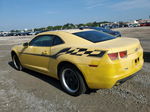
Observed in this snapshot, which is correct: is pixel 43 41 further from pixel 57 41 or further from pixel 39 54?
pixel 57 41

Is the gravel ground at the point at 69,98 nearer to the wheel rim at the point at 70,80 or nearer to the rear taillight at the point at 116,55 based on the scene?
the wheel rim at the point at 70,80

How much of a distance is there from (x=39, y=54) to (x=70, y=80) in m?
1.28

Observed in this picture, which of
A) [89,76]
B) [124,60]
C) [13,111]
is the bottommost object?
[13,111]

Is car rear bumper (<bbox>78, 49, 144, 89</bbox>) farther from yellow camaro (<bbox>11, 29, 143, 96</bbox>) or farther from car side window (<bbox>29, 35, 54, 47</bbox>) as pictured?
car side window (<bbox>29, 35, 54, 47</bbox>)

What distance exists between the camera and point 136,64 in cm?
341

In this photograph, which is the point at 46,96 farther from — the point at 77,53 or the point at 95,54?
the point at 95,54

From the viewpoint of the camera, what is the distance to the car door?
4.25m

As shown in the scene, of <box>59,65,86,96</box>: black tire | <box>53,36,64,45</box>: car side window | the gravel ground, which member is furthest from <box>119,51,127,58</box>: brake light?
<box>53,36,64,45</box>: car side window

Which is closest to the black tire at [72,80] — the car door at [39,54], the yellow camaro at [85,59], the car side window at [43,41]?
the yellow camaro at [85,59]

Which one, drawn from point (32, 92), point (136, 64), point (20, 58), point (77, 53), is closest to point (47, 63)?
point (32, 92)

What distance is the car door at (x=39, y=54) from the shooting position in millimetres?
4248

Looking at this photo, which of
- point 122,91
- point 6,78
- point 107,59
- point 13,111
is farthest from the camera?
point 6,78

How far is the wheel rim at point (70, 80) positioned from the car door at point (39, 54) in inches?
25.6

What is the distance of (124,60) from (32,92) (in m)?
2.41
